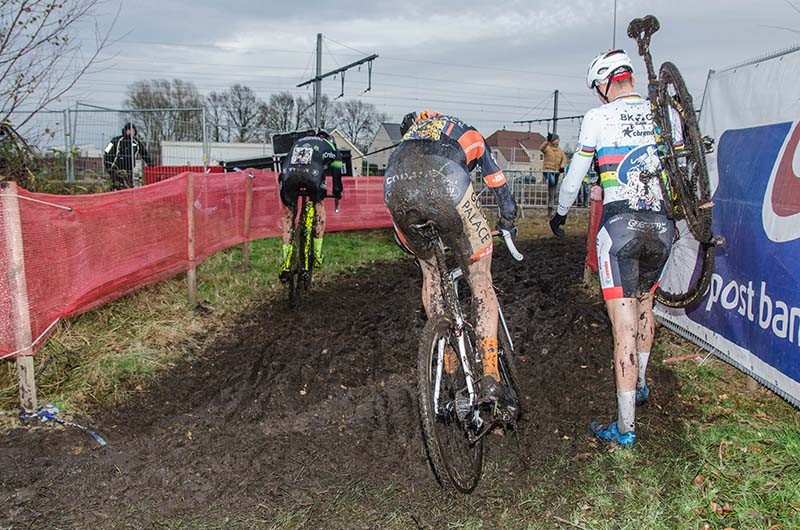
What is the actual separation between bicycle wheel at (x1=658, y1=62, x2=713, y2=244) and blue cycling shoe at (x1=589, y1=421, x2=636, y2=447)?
4.39 feet

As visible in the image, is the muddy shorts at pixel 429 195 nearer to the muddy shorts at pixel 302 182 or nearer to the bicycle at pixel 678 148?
the bicycle at pixel 678 148

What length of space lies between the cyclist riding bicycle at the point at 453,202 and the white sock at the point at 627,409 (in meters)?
0.76

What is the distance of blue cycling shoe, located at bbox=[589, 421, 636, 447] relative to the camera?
12.5 feet

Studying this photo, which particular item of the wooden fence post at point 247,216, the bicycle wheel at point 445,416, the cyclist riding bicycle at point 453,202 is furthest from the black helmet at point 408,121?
the wooden fence post at point 247,216

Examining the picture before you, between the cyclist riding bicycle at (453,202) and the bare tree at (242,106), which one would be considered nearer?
the cyclist riding bicycle at (453,202)

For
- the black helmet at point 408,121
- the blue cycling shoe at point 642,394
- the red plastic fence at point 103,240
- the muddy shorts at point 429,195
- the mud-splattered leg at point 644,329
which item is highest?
the black helmet at point 408,121

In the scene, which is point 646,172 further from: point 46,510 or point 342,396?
point 46,510

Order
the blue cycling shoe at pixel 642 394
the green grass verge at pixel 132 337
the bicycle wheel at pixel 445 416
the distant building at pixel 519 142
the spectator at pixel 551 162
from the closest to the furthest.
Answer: the bicycle wheel at pixel 445 416
the blue cycling shoe at pixel 642 394
the green grass verge at pixel 132 337
the spectator at pixel 551 162
the distant building at pixel 519 142

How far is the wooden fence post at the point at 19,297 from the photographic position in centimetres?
414

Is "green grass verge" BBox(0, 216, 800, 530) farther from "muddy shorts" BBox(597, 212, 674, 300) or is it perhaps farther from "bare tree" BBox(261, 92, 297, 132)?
"bare tree" BBox(261, 92, 297, 132)

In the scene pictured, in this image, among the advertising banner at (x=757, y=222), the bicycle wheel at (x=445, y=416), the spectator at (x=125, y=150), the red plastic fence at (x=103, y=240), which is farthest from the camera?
the spectator at (x=125, y=150)

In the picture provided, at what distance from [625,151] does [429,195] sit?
4.20 feet

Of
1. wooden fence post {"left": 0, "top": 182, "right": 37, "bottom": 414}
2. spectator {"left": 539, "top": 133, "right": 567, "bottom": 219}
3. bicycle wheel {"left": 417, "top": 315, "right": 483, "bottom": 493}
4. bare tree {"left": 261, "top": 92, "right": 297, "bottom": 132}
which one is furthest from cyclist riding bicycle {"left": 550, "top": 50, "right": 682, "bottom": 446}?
bare tree {"left": 261, "top": 92, "right": 297, "bottom": 132}

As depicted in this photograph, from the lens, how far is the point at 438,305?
396cm
